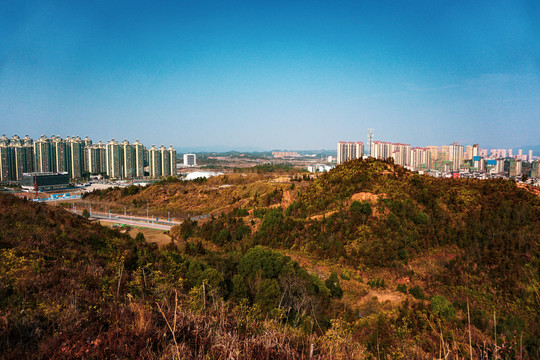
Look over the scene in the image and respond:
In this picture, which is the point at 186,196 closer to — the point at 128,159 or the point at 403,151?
the point at 128,159

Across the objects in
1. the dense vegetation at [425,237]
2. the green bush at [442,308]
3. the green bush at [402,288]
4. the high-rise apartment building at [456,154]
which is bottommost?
the green bush at [402,288]

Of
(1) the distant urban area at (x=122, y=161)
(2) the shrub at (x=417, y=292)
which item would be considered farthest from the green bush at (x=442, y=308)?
(1) the distant urban area at (x=122, y=161)

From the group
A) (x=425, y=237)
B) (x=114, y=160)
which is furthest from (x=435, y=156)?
(x=114, y=160)

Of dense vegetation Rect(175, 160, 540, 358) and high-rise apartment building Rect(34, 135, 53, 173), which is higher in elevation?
high-rise apartment building Rect(34, 135, 53, 173)

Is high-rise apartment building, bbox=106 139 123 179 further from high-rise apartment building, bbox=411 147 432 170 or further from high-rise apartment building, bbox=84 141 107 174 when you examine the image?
high-rise apartment building, bbox=411 147 432 170

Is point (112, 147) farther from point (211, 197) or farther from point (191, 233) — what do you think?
point (191, 233)

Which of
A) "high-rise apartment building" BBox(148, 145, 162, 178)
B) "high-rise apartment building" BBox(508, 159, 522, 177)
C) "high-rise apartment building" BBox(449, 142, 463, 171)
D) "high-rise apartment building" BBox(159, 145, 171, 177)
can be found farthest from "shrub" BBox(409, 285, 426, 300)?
"high-rise apartment building" BBox(159, 145, 171, 177)

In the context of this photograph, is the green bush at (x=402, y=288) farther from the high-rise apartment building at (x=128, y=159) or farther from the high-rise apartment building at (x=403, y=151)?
the high-rise apartment building at (x=128, y=159)
